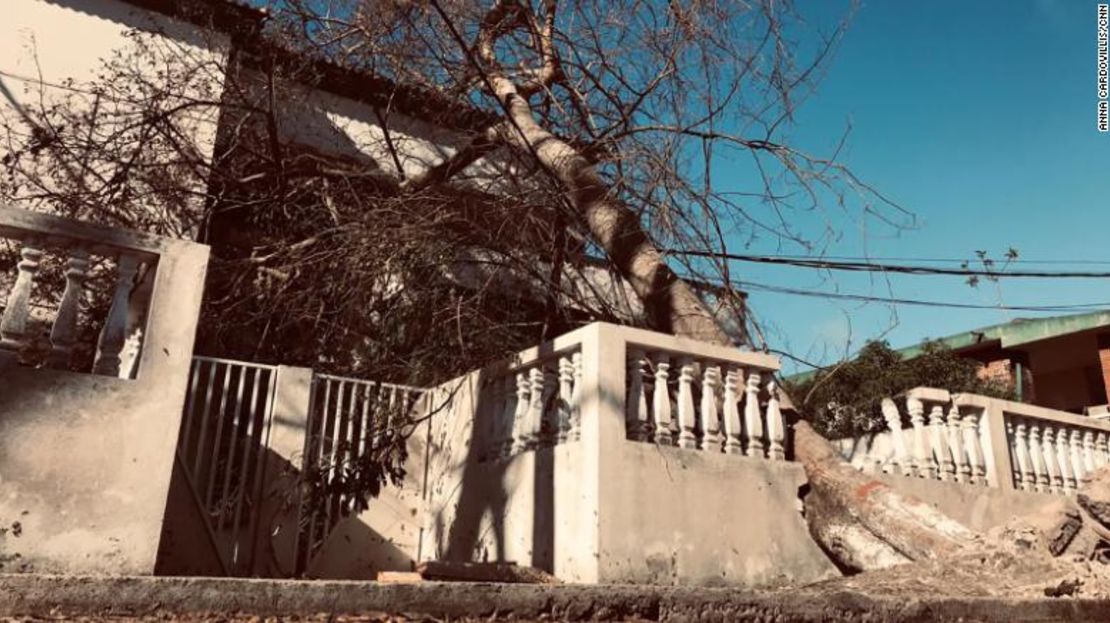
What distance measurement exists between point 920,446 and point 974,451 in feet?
2.05

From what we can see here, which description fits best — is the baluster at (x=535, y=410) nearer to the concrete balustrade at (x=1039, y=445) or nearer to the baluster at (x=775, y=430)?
the baluster at (x=775, y=430)

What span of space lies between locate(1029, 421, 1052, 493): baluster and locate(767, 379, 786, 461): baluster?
3.18m

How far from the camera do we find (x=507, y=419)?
18.4ft

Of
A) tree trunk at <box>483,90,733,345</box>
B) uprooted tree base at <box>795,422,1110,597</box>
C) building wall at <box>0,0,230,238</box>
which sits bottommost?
uprooted tree base at <box>795,422,1110,597</box>

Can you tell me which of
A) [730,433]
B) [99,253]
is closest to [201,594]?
[99,253]

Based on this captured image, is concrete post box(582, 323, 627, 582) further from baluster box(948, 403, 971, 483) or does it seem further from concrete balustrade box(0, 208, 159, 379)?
Answer: baluster box(948, 403, 971, 483)

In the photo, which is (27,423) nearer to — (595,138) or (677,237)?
(677,237)

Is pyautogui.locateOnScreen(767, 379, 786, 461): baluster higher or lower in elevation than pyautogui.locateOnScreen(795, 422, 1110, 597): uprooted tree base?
higher

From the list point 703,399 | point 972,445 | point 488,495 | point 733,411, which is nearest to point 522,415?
point 488,495

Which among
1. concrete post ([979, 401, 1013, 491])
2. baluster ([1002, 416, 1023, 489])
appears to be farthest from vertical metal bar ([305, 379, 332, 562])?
baluster ([1002, 416, 1023, 489])

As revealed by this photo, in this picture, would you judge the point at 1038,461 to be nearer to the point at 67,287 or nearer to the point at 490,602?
the point at 490,602

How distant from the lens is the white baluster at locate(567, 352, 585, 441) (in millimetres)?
4832

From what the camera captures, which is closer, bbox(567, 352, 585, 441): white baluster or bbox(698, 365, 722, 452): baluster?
bbox(567, 352, 585, 441): white baluster

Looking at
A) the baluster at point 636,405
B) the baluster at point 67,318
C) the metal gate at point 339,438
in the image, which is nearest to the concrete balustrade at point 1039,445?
the baluster at point 636,405
